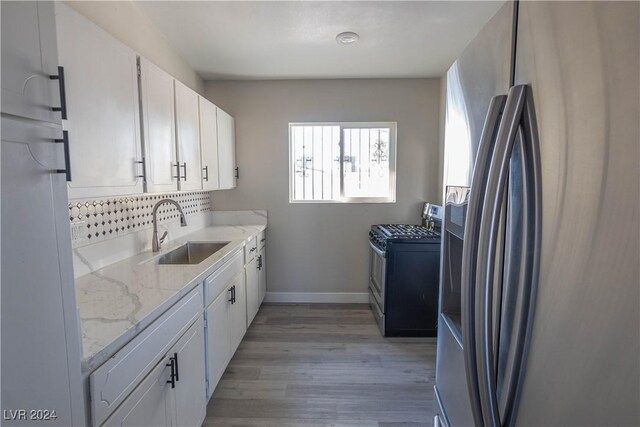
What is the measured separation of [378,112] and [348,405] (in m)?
2.81

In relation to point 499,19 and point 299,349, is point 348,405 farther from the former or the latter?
point 499,19

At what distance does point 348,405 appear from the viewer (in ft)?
6.81

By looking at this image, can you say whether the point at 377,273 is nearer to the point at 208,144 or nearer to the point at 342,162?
the point at 342,162

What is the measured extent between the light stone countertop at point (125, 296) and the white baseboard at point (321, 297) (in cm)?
165

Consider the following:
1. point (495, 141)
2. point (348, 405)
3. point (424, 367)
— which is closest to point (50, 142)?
point (495, 141)

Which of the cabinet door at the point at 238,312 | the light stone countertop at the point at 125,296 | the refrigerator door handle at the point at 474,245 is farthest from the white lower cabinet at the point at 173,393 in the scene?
the refrigerator door handle at the point at 474,245

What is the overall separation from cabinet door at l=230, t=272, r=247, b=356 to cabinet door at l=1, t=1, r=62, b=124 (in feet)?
6.04

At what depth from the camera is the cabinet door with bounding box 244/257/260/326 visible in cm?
287

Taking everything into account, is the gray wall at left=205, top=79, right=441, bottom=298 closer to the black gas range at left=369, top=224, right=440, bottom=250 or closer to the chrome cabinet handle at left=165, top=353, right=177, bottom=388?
the black gas range at left=369, top=224, right=440, bottom=250

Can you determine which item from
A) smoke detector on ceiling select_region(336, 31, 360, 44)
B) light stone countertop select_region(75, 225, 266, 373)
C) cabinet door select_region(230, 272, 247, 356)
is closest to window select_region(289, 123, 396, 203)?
smoke detector on ceiling select_region(336, 31, 360, 44)

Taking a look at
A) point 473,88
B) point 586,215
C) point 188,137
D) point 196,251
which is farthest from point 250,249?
point 586,215

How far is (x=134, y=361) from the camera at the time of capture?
1.11 meters

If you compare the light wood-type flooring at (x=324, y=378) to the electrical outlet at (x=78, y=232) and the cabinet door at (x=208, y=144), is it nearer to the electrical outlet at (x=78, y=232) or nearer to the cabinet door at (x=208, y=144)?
the electrical outlet at (x=78, y=232)

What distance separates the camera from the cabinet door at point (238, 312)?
94.8 inches
